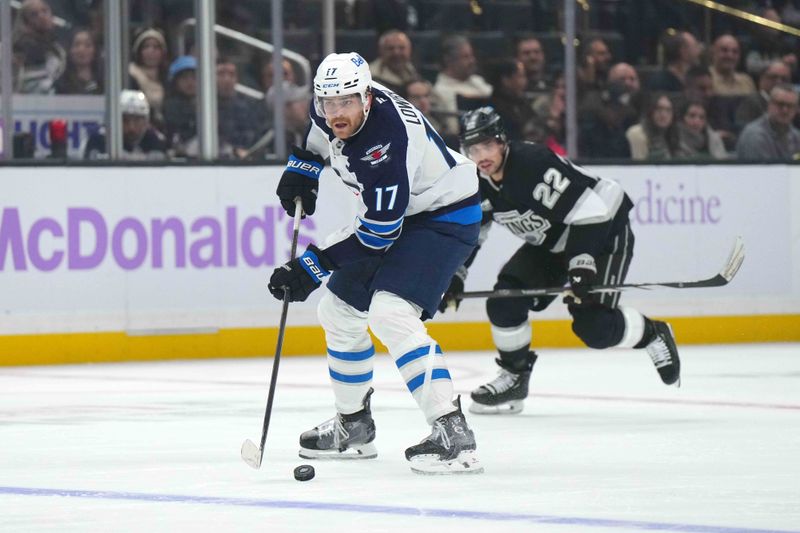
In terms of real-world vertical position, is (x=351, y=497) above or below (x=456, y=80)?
below

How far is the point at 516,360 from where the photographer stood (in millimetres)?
6164

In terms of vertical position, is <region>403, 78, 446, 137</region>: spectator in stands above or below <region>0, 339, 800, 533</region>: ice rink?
above

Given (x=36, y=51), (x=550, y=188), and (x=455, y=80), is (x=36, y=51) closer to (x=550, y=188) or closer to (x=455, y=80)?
(x=455, y=80)

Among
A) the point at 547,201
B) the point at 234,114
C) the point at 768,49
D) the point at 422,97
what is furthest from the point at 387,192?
the point at 768,49

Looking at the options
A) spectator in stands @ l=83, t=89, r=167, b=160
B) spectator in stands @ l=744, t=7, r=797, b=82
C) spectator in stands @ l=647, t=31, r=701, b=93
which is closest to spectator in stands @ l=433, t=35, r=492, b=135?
Answer: spectator in stands @ l=647, t=31, r=701, b=93

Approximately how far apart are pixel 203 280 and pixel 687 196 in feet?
9.43

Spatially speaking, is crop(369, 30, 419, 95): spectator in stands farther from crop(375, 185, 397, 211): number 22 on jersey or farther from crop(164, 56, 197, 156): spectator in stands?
crop(375, 185, 397, 211): number 22 on jersey

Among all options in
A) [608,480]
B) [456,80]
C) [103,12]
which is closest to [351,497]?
[608,480]

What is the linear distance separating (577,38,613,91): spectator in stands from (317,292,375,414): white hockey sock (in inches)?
206

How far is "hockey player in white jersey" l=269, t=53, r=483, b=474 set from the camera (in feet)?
14.1

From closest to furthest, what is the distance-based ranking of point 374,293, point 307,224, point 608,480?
point 608,480 → point 374,293 → point 307,224

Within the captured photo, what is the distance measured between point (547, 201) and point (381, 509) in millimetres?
2460

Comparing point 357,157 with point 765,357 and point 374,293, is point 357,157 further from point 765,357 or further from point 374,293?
point 765,357

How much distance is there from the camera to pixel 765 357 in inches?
332
